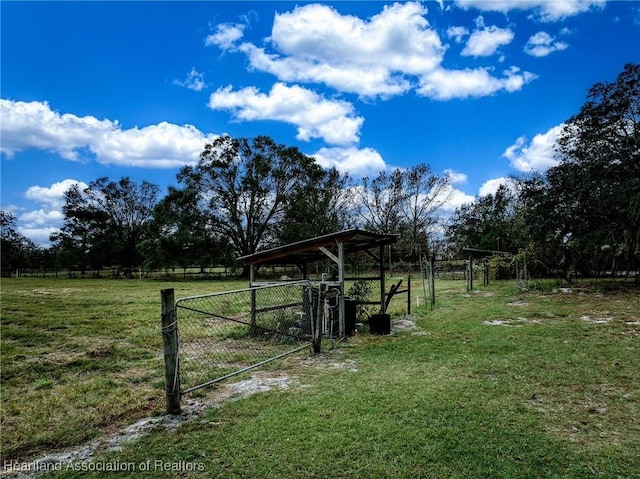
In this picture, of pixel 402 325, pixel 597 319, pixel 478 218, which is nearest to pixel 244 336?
pixel 402 325

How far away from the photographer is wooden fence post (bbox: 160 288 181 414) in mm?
3738

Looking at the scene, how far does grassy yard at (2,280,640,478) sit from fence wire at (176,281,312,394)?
52cm

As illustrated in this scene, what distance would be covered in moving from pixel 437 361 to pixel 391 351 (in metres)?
0.91

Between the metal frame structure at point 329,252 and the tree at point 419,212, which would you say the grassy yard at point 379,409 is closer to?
the metal frame structure at point 329,252

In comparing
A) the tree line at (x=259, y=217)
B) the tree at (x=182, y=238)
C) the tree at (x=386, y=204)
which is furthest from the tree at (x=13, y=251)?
the tree at (x=386, y=204)

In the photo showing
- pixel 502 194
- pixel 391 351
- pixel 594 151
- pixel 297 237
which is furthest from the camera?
pixel 502 194

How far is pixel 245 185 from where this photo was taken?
3550cm

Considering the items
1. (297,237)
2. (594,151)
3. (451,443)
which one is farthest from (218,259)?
(451,443)

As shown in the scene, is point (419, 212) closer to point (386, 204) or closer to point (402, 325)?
point (386, 204)

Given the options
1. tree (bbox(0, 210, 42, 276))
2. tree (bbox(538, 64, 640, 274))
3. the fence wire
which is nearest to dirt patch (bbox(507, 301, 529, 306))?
tree (bbox(538, 64, 640, 274))

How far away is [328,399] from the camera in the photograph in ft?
13.7

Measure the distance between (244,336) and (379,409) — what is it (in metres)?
4.84

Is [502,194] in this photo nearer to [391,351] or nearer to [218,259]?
[218,259]

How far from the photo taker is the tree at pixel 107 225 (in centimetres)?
4247
